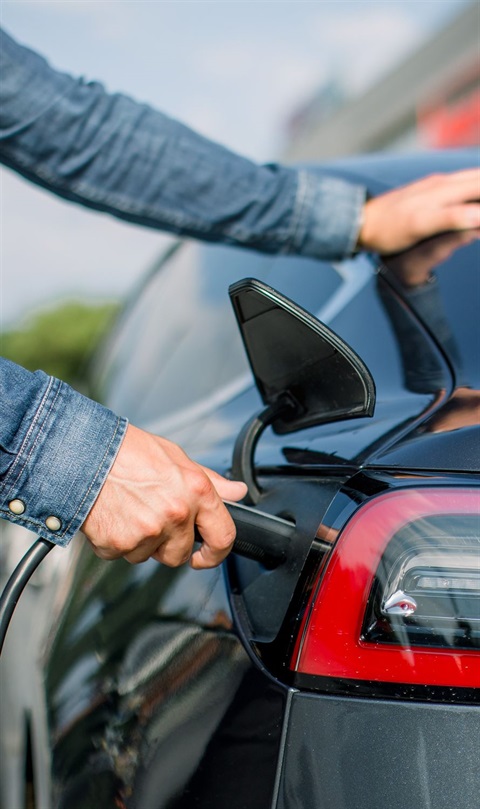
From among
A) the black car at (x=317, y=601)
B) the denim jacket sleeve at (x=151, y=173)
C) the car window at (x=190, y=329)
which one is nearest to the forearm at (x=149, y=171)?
the denim jacket sleeve at (x=151, y=173)

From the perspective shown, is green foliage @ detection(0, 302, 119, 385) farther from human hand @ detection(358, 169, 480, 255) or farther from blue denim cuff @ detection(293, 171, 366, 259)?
human hand @ detection(358, 169, 480, 255)

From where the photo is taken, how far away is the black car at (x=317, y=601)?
3.54ft

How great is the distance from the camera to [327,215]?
2139mm

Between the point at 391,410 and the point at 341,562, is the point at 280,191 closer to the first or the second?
the point at 391,410

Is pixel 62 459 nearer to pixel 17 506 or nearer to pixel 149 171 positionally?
pixel 17 506

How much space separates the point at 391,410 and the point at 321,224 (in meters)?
0.92

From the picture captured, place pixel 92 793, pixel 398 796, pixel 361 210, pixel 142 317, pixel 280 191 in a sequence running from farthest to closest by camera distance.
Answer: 1. pixel 142 317
2. pixel 280 191
3. pixel 361 210
4. pixel 92 793
5. pixel 398 796

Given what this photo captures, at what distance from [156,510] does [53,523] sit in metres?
0.18

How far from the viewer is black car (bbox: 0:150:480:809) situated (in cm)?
108

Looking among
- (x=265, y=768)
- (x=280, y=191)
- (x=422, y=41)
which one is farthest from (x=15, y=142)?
(x=422, y=41)

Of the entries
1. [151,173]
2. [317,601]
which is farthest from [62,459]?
[151,173]

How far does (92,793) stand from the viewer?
150cm

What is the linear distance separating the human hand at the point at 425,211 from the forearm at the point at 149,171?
215 mm

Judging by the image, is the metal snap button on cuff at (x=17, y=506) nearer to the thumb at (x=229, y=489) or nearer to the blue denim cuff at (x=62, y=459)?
the blue denim cuff at (x=62, y=459)
